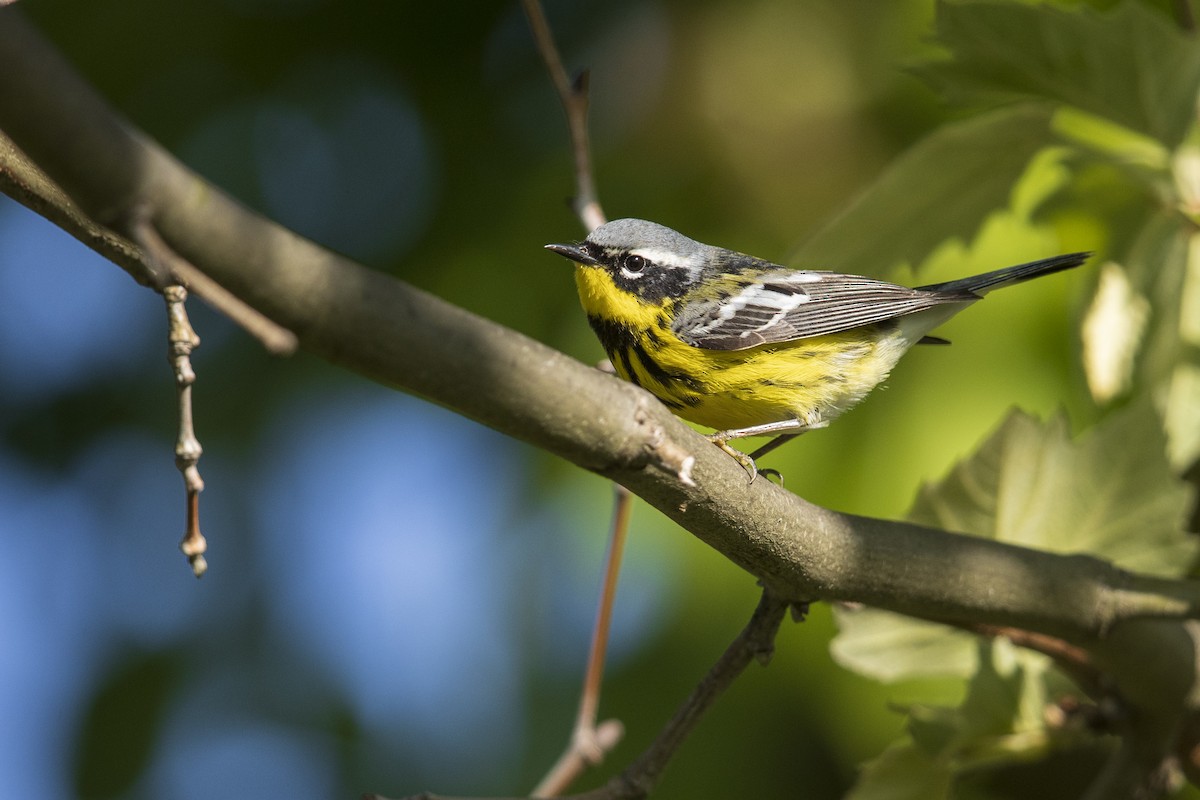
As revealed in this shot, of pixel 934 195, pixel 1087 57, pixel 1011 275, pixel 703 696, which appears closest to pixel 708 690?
pixel 703 696

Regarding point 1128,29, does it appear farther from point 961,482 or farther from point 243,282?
point 243,282

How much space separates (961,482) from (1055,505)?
0.72ft

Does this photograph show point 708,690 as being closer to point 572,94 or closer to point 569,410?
point 569,410

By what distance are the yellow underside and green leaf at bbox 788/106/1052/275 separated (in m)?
0.41

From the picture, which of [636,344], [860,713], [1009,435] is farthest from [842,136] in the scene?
[860,713]

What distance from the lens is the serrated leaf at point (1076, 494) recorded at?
7.32 feet

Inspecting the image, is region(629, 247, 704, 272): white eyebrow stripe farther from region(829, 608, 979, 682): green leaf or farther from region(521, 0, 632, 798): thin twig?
region(829, 608, 979, 682): green leaf

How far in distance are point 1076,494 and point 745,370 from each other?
28.2 inches

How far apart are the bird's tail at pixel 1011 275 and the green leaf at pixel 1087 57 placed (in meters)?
0.28

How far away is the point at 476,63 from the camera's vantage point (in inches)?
132

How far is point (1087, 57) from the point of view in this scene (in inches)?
81.7

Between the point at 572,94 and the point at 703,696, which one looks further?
the point at 572,94

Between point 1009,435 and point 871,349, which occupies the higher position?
point 871,349

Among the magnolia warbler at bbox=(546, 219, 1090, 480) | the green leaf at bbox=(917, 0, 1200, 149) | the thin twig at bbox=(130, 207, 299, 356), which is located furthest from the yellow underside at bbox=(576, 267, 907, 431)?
the thin twig at bbox=(130, 207, 299, 356)
